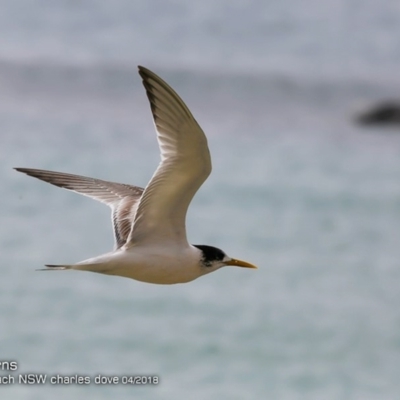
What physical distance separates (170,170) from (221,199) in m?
12.7

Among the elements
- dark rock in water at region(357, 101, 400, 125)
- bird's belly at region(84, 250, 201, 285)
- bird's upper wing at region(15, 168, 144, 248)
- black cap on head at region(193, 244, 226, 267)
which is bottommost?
bird's belly at region(84, 250, 201, 285)

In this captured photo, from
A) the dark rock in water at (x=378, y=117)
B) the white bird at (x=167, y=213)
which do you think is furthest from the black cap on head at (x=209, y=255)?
the dark rock in water at (x=378, y=117)

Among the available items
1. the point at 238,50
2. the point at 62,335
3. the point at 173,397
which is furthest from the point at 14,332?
the point at 238,50

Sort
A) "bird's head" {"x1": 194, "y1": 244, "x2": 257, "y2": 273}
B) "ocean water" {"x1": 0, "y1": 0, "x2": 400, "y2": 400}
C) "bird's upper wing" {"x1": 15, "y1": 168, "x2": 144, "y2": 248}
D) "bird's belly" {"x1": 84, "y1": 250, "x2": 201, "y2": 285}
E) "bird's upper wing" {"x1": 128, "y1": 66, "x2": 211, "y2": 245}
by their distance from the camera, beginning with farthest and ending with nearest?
"ocean water" {"x1": 0, "y1": 0, "x2": 400, "y2": 400} < "bird's upper wing" {"x1": 15, "y1": 168, "x2": 144, "y2": 248} < "bird's head" {"x1": 194, "y1": 244, "x2": 257, "y2": 273} < "bird's belly" {"x1": 84, "y1": 250, "x2": 201, "y2": 285} < "bird's upper wing" {"x1": 128, "y1": 66, "x2": 211, "y2": 245}

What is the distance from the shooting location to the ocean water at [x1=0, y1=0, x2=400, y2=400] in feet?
46.3

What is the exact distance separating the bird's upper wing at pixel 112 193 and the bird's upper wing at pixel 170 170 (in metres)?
0.43

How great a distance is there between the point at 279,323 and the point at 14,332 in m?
3.39

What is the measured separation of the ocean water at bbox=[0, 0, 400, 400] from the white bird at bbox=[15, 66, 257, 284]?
7904 millimetres

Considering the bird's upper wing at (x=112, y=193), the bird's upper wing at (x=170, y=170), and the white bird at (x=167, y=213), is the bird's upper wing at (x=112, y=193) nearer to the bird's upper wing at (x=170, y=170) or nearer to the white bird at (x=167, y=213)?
the white bird at (x=167, y=213)

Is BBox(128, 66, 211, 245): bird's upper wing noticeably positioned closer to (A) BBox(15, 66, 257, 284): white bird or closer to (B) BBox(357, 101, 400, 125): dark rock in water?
(A) BBox(15, 66, 257, 284): white bird

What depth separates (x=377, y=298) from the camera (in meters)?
15.8

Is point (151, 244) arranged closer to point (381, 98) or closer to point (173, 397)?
point (173, 397)

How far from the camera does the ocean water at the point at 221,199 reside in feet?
46.3

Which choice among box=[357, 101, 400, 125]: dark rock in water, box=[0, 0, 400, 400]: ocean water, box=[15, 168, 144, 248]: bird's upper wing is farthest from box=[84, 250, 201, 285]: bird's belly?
box=[357, 101, 400, 125]: dark rock in water
